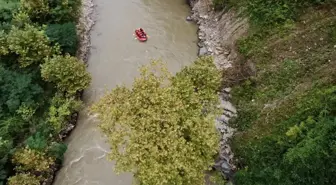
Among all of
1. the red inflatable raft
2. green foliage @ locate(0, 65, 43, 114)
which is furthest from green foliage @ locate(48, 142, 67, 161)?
Result: the red inflatable raft

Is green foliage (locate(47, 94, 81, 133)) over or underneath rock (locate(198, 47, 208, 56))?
over

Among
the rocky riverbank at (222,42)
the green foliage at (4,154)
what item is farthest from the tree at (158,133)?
the green foliage at (4,154)

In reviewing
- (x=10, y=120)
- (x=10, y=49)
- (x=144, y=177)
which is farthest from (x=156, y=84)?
(x=10, y=49)

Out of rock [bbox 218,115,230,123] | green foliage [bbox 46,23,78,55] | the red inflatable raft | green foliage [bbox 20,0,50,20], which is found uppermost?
green foliage [bbox 20,0,50,20]

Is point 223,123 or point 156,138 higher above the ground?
point 156,138

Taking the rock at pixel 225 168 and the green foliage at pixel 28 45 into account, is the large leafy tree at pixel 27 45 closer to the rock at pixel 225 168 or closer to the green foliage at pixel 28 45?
the green foliage at pixel 28 45

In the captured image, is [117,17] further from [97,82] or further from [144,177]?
[144,177]

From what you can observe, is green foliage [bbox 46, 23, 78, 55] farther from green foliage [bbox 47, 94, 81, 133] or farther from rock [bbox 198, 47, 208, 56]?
rock [bbox 198, 47, 208, 56]

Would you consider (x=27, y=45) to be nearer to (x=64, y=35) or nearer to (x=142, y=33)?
(x=64, y=35)
